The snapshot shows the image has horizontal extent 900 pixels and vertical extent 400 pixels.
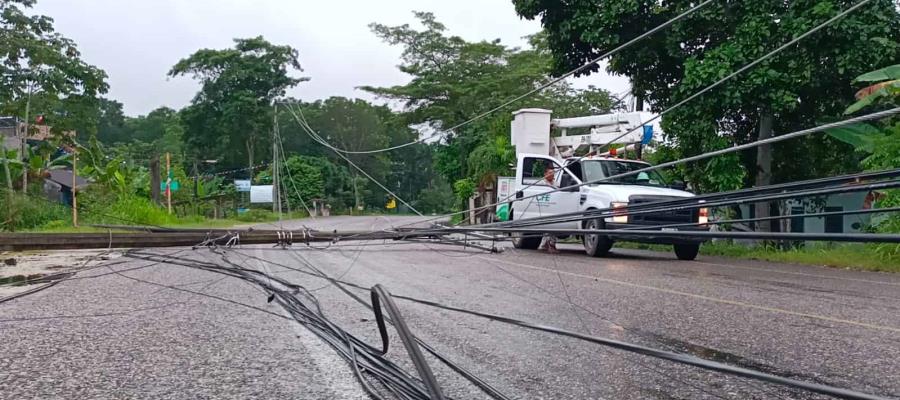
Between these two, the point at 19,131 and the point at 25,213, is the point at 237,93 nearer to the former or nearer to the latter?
the point at 19,131

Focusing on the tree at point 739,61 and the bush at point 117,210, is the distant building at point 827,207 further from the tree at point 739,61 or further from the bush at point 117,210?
the bush at point 117,210

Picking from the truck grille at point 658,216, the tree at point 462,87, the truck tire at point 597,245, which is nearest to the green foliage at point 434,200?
the tree at point 462,87

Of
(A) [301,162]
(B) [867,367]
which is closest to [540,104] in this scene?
(A) [301,162]

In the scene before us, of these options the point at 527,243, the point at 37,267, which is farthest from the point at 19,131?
the point at 527,243

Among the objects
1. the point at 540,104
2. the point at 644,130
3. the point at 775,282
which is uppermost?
the point at 540,104

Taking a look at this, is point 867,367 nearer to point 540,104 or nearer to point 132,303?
point 132,303

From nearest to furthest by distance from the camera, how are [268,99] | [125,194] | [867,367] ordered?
[867,367] → [125,194] → [268,99]

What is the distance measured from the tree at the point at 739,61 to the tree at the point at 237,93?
33616 mm

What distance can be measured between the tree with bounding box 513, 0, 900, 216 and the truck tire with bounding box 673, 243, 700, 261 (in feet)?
6.38

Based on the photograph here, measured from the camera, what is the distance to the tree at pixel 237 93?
46844 millimetres

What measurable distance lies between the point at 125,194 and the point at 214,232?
716 inches

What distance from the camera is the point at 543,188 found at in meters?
15.2

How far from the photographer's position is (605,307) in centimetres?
671

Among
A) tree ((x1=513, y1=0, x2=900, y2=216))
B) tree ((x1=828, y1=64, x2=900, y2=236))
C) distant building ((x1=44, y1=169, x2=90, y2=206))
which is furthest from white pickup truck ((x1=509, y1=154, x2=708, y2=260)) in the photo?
distant building ((x1=44, y1=169, x2=90, y2=206))
